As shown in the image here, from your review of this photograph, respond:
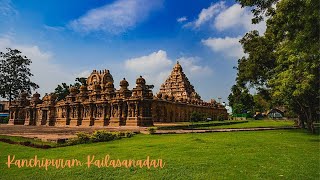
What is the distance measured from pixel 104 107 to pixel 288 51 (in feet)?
85.3

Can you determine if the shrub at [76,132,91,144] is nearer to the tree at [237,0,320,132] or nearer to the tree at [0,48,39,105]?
the tree at [237,0,320,132]

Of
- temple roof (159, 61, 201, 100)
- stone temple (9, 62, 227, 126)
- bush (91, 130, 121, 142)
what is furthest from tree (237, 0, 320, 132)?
temple roof (159, 61, 201, 100)

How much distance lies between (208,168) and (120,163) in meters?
2.98

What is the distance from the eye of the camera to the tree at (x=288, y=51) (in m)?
11.7

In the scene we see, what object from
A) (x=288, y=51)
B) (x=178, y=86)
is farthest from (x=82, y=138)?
(x=178, y=86)

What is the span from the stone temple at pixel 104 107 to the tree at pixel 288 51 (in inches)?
493

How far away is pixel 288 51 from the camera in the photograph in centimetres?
1822

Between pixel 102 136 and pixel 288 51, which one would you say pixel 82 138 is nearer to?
pixel 102 136

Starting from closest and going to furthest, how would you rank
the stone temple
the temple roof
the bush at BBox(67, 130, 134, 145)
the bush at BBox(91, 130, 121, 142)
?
the bush at BBox(67, 130, 134, 145), the bush at BBox(91, 130, 121, 142), the stone temple, the temple roof

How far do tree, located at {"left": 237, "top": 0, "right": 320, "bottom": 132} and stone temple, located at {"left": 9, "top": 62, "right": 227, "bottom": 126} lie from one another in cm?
1252

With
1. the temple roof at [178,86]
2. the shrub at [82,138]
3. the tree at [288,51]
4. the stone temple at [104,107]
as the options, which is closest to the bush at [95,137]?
the shrub at [82,138]

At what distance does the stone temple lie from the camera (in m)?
33.7

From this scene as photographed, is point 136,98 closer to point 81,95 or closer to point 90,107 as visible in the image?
point 90,107

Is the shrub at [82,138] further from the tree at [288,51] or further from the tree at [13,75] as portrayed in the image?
the tree at [13,75]
